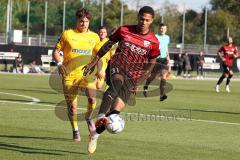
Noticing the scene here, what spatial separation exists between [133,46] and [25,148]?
228cm

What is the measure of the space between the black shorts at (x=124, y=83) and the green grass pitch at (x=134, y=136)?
867 millimetres

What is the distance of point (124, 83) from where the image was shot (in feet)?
36.1

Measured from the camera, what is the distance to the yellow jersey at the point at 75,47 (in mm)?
12938

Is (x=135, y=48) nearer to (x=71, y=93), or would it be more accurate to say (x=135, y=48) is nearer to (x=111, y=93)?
(x=111, y=93)

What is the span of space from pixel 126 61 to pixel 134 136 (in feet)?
8.37

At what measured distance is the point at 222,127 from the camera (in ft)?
51.2

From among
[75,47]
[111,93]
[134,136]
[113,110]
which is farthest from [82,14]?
[113,110]

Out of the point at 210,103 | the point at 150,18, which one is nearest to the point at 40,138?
the point at 150,18

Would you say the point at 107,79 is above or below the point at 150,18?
below

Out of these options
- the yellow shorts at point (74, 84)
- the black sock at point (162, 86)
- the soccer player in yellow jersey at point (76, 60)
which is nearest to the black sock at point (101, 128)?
the soccer player in yellow jersey at point (76, 60)

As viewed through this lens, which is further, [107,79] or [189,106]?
[189,106]

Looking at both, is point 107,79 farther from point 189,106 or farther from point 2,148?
point 189,106

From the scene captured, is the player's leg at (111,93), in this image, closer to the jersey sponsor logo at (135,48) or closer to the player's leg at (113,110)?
the player's leg at (113,110)

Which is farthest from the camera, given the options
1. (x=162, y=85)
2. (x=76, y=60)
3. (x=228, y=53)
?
(x=228, y=53)
